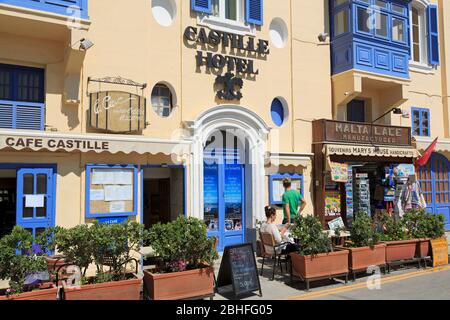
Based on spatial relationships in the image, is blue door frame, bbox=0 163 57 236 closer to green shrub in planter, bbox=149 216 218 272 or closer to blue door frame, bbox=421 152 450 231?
green shrub in planter, bbox=149 216 218 272

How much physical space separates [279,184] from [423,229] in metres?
4.10

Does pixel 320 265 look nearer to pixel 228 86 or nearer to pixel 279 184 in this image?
pixel 279 184

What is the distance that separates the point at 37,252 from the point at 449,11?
1794 centimetres

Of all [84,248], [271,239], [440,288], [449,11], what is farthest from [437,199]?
[84,248]

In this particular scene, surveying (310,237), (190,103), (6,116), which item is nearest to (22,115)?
(6,116)

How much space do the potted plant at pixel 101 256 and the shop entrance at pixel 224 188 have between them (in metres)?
4.89

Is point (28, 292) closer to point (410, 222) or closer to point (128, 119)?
point (128, 119)

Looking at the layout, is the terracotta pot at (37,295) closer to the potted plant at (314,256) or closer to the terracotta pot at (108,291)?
the terracotta pot at (108,291)

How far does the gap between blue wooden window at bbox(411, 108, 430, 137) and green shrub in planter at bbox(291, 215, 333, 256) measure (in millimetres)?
10020

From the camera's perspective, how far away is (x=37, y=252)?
656 cm

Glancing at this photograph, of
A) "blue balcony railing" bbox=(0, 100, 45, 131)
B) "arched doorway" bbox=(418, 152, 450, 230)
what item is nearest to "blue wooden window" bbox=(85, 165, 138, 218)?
"blue balcony railing" bbox=(0, 100, 45, 131)

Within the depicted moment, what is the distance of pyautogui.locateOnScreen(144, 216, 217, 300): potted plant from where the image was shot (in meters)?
6.34

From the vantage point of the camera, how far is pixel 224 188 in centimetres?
1169

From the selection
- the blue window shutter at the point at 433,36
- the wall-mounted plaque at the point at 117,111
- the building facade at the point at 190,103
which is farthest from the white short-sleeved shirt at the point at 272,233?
the blue window shutter at the point at 433,36
